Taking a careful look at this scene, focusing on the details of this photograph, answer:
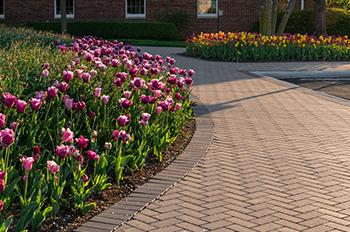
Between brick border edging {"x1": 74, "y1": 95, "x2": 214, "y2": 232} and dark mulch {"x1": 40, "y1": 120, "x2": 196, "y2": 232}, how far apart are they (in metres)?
0.07

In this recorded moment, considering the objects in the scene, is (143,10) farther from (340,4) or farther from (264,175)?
(264,175)

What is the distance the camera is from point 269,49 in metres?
20.9

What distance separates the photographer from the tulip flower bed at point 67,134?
4637 mm

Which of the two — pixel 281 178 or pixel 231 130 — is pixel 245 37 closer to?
pixel 231 130

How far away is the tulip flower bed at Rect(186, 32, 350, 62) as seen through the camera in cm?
2078

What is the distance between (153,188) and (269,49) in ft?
52.0

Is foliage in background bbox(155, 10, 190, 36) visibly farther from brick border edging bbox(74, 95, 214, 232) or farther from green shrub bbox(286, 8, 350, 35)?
brick border edging bbox(74, 95, 214, 232)

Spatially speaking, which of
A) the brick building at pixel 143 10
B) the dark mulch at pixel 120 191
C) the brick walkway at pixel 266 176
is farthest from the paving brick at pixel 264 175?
A: the brick building at pixel 143 10

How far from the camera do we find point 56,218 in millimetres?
4754

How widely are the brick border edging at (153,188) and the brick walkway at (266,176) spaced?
3.0 inches

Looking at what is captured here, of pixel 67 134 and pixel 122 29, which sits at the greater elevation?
pixel 122 29

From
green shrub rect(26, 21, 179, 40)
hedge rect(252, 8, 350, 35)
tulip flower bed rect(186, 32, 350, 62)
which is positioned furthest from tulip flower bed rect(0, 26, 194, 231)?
hedge rect(252, 8, 350, 35)

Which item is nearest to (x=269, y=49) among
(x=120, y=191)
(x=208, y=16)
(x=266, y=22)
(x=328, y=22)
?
(x=266, y=22)

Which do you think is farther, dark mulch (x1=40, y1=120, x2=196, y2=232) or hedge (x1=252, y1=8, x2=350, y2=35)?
hedge (x1=252, y1=8, x2=350, y2=35)
